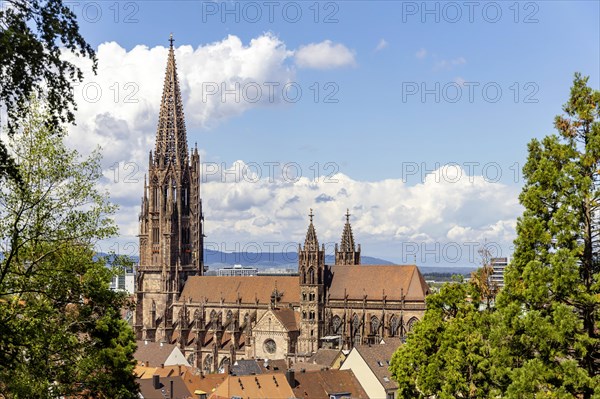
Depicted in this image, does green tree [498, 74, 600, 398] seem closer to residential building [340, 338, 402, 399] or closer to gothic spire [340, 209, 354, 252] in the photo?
residential building [340, 338, 402, 399]

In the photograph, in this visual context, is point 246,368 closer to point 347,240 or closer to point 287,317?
point 287,317

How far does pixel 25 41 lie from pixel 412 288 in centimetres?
8395

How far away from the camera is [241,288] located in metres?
114

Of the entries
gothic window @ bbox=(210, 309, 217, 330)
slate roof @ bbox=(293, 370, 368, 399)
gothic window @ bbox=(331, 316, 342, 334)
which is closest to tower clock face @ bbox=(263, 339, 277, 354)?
gothic window @ bbox=(331, 316, 342, 334)

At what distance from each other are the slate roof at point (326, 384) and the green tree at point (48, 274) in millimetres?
42418

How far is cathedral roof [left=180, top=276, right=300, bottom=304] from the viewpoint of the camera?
108 m

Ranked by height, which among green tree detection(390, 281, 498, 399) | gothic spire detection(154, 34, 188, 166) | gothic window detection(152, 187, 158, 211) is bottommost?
green tree detection(390, 281, 498, 399)

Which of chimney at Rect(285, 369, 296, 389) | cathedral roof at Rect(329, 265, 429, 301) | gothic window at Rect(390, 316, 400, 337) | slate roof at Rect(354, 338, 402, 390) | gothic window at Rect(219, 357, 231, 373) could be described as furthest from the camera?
gothic window at Rect(219, 357, 231, 373)

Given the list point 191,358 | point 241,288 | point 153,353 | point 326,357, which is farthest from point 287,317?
point 326,357

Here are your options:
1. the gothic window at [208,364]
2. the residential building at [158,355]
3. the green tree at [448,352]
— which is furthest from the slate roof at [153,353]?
the green tree at [448,352]

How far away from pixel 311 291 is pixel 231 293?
17976 mm

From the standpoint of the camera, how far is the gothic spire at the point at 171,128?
12375 cm

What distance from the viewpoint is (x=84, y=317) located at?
24625mm

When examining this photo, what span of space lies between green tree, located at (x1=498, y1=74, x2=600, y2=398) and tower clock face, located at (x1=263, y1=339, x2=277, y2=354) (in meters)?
77.9
